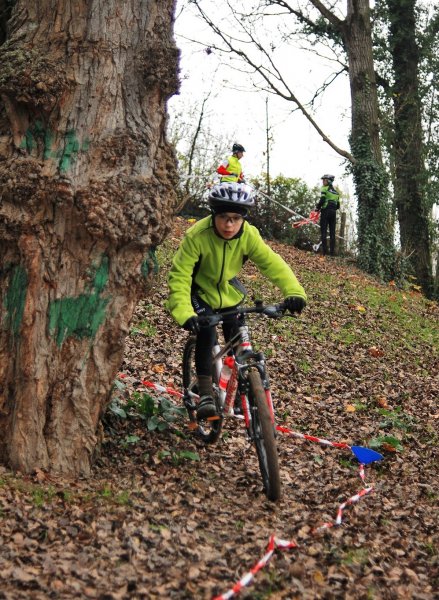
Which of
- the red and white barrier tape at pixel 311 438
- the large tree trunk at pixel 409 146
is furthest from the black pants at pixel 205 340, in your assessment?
the large tree trunk at pixel 409 146

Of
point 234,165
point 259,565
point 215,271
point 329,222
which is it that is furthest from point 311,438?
point 329,222

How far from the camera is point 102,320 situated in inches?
191

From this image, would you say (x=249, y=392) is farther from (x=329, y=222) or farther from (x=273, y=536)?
(x=329, y=222)

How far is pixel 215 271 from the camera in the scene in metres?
5.61

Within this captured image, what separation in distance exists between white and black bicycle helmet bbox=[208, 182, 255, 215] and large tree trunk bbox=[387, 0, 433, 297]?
57.1ft

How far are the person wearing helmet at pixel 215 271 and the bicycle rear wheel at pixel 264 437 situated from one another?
0.57 m

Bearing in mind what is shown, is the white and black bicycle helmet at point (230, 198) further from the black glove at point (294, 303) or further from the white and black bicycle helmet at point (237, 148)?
the white and black bicycle helmet at point (237, 148)

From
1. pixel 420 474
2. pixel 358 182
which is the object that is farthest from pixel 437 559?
pixel 358 182

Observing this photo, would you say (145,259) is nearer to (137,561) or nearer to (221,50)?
(137,561)

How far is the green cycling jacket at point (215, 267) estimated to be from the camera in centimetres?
536

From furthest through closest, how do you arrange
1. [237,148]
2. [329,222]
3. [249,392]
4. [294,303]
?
[329,222] → [237,148] → [294,303] → [249,392]

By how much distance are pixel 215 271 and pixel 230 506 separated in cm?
179

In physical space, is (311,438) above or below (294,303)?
below

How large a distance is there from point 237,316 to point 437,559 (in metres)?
2.19
